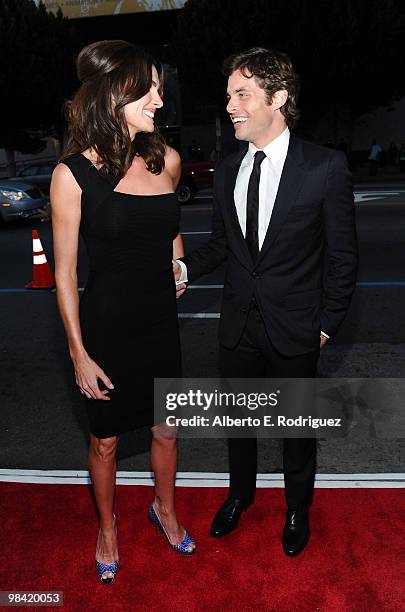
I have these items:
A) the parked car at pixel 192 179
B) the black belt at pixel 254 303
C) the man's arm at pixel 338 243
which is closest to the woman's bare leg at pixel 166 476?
the black belt at pixel 254 303

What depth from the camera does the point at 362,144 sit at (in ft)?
115

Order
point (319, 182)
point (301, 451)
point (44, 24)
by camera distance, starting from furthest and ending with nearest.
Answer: point (44, 24), point (301, 451), point (319, 182)

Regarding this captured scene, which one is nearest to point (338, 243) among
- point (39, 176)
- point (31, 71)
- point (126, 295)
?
point (126, 295)

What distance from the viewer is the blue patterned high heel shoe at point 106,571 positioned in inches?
117

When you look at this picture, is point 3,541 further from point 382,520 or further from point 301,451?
point 382,520

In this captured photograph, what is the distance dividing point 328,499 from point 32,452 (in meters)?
2.06

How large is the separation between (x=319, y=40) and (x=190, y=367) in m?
24.7

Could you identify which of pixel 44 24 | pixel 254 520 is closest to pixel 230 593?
pixel 254 520

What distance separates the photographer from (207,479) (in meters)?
3.82

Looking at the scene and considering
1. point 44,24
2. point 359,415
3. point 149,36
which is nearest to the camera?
point 359,415

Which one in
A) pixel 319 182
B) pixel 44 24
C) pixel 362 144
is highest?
pixel 44 24

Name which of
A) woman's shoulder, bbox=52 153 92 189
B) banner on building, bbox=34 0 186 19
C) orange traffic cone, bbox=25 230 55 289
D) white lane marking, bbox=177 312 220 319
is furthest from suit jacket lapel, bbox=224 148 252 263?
banner on building, bbox=34 0 186 19

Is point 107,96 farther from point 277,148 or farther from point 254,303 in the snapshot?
point 254,303

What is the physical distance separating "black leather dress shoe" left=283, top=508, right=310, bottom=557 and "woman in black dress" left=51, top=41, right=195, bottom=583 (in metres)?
0.75
